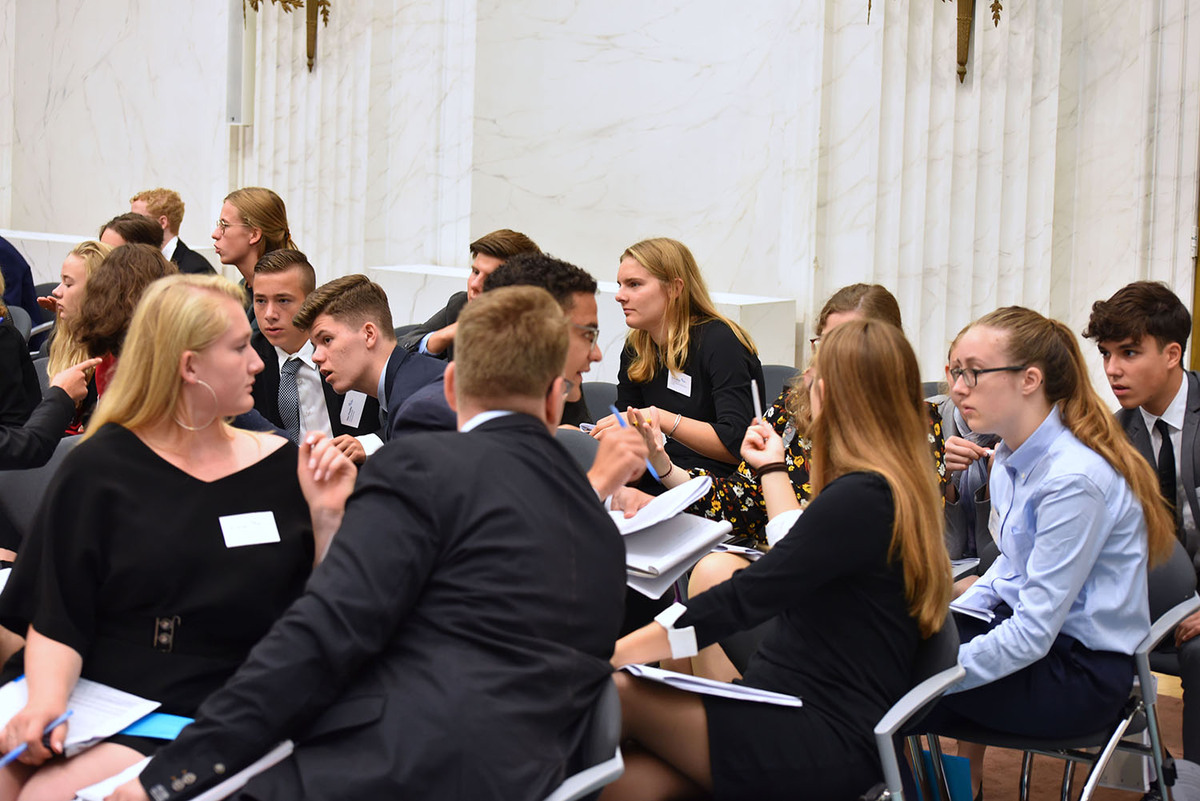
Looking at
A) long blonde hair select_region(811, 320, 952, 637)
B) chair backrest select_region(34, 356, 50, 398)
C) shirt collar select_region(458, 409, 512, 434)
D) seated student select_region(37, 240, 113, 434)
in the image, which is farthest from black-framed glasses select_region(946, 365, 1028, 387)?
chair backrest select_region(34, 356, 50, 398)

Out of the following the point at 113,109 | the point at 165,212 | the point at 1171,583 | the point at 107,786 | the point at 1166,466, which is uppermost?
the point at 113,109

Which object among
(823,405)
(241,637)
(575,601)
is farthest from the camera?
(823,405)

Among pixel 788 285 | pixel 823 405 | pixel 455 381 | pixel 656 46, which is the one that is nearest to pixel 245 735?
pixel 455 381

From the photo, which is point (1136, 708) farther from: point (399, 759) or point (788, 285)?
point (788, 285)

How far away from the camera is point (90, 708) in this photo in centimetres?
184

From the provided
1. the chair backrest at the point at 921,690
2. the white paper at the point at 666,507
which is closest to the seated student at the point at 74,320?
the white paper at the point at 666,507

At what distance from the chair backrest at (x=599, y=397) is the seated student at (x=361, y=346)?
0.96 m

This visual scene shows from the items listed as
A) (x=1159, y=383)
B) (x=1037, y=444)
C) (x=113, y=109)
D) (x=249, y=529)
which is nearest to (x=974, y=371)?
(x=1037, y=444)

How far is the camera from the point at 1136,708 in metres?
2.58

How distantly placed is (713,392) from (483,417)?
2070 mm

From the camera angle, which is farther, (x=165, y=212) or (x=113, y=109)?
(x=113, y=109)

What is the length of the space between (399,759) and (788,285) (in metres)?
4.49

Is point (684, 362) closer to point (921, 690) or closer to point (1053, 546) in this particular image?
point (1053, 546)

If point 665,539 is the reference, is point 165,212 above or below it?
above
